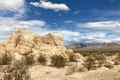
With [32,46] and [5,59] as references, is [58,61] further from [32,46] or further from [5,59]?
[5,59]

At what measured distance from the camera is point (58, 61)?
4175 cm

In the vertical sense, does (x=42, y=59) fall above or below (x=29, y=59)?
below

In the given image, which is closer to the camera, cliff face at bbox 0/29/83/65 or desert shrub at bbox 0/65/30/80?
desert shrub at bbox 0/65/30/80

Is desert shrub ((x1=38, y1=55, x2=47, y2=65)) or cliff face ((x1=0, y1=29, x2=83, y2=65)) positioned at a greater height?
cliff face ((x1=0, y1=29, x2=83, y2=65))

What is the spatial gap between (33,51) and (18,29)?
478 cm

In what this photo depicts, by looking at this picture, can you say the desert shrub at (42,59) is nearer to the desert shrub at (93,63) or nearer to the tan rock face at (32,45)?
the tan rock face at (32,45)

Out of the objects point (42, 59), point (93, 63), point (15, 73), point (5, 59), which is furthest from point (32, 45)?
point (15, 73)

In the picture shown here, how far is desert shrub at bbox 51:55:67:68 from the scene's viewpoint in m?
40.4

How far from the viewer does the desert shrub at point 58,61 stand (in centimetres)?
4042

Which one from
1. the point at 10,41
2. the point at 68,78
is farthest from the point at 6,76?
the point at 10,41

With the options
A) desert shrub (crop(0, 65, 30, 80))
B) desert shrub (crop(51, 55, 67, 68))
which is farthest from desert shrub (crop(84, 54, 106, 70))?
desert shrub (crop(0, 65, 30, 80))

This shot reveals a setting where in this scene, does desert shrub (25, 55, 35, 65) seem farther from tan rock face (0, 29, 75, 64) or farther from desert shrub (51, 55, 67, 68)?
desert shrub (51, 55, 67, 68)

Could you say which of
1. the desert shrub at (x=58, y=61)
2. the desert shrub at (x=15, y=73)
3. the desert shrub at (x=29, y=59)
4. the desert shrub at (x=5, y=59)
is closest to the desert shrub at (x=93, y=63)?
the desert shrub at (x=58, y=61)

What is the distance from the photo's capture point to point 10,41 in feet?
148
